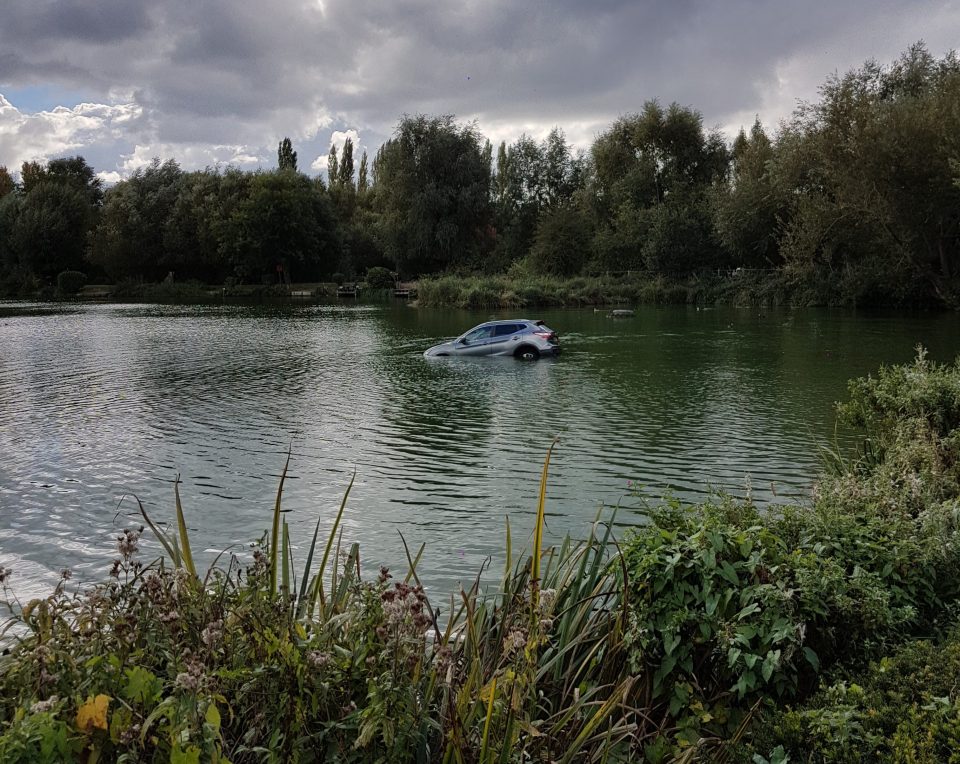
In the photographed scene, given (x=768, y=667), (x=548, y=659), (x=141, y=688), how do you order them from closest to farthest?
1. (x=141, y=688)
2. (x=768, y=667)
3. (x=548, y=659)

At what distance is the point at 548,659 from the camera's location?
14.6ft

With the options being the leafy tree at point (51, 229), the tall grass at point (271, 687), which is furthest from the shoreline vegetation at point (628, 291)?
the tall grass at point (271, 687)

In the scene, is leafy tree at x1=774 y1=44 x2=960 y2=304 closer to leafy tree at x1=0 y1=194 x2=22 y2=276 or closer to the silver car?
the silver car

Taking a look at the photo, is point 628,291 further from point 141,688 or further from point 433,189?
point 141,688

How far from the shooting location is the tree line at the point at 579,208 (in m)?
40.3

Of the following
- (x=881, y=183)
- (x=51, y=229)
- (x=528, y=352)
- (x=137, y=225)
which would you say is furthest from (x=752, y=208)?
(x=51, y=229)

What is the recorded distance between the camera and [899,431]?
9.09 metres

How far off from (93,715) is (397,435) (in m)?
12.3

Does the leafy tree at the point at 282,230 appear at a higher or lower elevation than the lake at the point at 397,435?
higher

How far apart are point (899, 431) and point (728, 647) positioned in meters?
6.08

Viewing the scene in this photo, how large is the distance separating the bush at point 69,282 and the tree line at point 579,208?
10.8 feet

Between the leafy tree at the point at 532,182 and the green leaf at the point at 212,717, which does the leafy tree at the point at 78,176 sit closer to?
the leafy tree at the point at 532,182

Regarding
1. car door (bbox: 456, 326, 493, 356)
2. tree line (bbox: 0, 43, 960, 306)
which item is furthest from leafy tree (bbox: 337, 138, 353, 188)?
car door (bbox: 456, 326, 493, 356)

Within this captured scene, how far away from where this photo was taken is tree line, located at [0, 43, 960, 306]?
40312 mm
